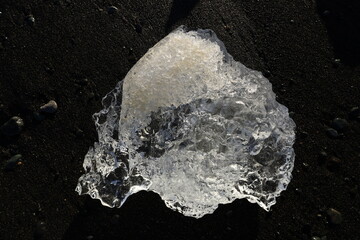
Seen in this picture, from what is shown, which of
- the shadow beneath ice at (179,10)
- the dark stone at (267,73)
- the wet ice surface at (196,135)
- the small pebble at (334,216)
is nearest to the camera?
the wet ice surface at (196,135)

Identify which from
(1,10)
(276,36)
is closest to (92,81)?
(1,10)

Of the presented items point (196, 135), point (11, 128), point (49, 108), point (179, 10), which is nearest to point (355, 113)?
point (196, 135)

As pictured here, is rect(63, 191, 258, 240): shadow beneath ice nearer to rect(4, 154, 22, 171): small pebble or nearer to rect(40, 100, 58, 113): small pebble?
rect(4, 154, 22, 171): small pebble

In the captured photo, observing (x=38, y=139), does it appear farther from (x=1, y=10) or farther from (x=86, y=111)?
(x=1, y=10)

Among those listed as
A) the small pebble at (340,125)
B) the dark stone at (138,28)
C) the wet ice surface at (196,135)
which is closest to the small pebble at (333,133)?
the small pebble at (340,125)

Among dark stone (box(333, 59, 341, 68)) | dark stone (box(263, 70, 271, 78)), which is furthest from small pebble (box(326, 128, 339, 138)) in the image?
dark stone (box(263, 70, 271, 78))

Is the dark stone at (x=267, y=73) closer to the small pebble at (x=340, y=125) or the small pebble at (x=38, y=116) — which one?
the small pebble at (x=340, y=125)
